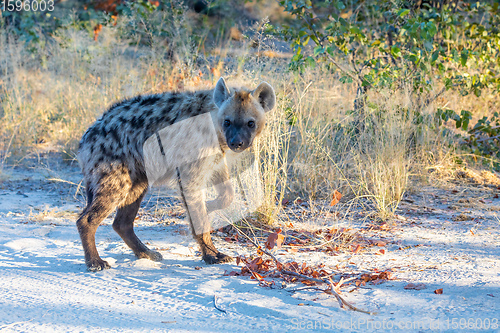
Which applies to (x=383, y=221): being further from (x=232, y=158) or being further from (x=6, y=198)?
(x=6, y=198)

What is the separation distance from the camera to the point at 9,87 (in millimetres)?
7094

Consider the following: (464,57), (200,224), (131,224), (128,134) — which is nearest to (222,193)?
(200,224)

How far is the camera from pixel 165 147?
11.1ft

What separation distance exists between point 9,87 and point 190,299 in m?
5.97

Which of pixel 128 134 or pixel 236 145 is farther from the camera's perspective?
pixel 128 134

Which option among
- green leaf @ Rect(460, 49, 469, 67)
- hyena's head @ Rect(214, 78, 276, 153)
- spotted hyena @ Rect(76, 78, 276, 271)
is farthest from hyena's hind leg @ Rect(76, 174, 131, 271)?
green leaf @ Rect(460, 49, 469, 67)

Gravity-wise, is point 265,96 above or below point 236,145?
above

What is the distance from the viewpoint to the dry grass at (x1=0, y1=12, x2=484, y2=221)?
4238 millimetres

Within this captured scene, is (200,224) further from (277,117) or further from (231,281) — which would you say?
(277,117)

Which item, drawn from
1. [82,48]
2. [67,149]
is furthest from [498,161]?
[82,48]

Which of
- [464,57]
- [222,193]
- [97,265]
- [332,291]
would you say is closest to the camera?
[332,291]

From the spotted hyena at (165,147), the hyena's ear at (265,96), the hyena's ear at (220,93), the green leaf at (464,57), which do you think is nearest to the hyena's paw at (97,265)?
the spotted hyena at (165,147)

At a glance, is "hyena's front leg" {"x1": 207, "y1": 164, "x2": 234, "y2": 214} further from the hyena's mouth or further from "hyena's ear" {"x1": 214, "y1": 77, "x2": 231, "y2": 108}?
"hyena's ear" {"x1": 214, "y1": 77, "x2": 231, "y2": 108}

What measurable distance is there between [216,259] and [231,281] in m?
0.43
